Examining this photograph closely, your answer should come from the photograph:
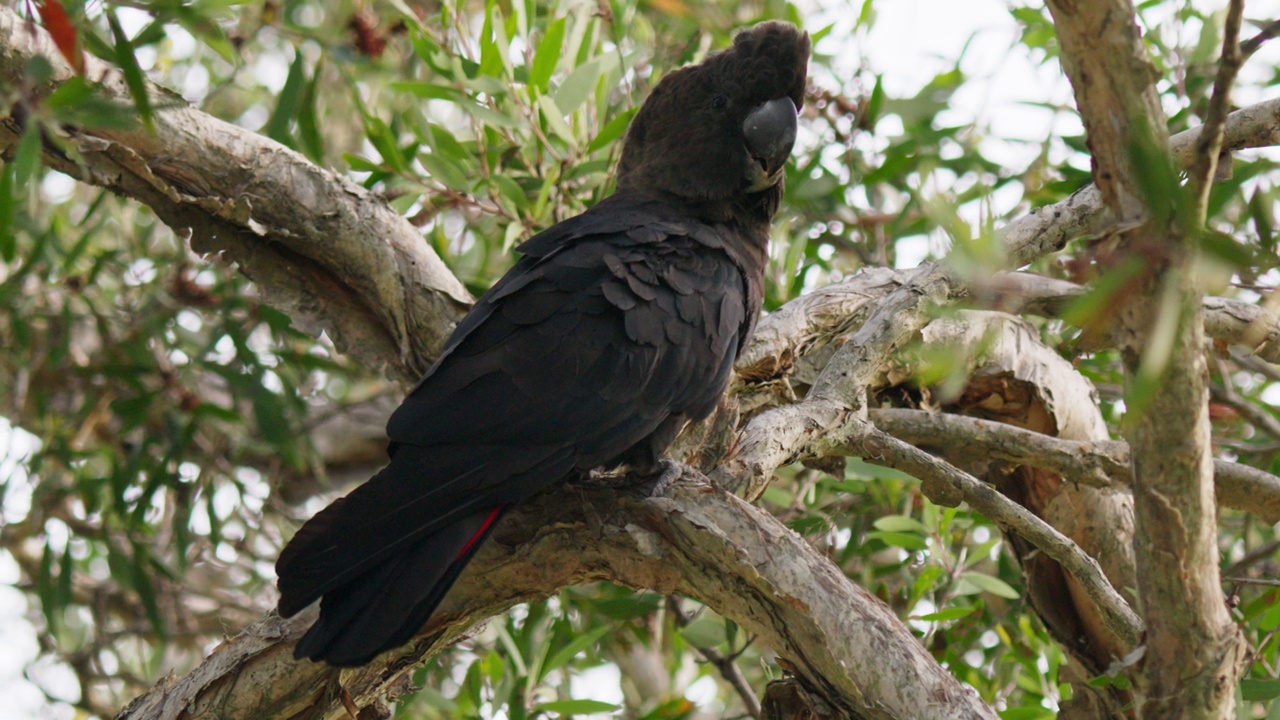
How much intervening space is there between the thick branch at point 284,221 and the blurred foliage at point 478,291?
0.19 m

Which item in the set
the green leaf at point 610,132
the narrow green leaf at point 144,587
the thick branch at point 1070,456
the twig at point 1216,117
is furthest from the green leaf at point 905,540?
the narrow green leaf at point 144,587

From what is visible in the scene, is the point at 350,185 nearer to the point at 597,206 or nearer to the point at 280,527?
the point at 597,206

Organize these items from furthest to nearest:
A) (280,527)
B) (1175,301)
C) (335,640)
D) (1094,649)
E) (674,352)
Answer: (280,527)
(1094,649)
(674,352)
(335,640)
(1175,301)

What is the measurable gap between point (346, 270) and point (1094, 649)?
6.23 ft

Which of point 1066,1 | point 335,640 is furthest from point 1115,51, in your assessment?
point 335,640

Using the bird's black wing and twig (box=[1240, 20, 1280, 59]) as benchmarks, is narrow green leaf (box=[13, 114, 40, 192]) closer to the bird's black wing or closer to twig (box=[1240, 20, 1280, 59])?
the bird's black wing

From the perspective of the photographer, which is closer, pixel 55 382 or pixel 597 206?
pixel 597 206

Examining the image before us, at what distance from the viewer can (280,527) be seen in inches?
154

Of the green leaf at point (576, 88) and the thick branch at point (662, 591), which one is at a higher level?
the green leaf at point (576, 88)

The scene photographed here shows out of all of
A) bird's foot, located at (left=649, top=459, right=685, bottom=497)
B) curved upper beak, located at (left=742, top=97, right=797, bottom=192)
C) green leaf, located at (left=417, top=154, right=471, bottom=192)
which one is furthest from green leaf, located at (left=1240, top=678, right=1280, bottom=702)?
green leaf, located at (left=417, top=154, right=471, bottom=192)

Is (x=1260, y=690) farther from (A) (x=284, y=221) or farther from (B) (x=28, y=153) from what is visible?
(A) (x=284, y=221)

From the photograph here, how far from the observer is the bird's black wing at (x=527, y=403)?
166 centimetres

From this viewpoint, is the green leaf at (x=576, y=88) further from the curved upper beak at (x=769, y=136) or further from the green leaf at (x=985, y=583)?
the green leaf at (x=985, y=583)

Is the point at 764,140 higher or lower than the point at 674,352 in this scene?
higher
